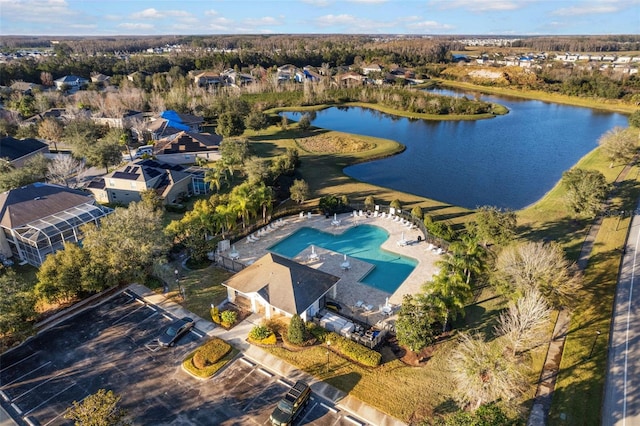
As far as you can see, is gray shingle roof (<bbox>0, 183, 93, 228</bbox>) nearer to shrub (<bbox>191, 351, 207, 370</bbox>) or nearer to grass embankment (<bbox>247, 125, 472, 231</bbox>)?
shrub (<bbox>191, 351, 207, 370</bbox>)

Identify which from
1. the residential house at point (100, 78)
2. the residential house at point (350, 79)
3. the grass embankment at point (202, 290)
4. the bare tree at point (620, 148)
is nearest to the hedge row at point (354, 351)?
the grass embankment at point (202, 290)

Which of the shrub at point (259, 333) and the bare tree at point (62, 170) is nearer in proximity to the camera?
the shrub at point (259, 333)

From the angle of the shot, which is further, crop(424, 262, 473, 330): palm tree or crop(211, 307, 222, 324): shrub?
crop(211, 307, 222, 324): shrub

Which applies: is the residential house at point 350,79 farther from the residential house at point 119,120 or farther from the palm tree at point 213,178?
the palm tree at point 213,178

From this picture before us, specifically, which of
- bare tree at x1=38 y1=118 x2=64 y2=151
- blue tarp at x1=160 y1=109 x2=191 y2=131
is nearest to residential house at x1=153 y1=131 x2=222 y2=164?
blue tarp at x1=160 y1=109 x2=191 y2=131

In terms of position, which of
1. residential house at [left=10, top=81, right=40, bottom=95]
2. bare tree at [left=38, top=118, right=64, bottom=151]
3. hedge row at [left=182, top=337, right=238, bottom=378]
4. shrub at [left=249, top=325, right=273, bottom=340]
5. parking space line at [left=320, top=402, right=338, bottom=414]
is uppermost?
residential house at [left=10, top=81, right=40, bottom=95]

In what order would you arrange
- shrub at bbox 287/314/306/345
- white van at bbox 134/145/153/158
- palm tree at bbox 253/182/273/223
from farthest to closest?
1. white van at bbox 134/145/153/158
2. palm tree at bbox 253/182/273/223
3. shrub at bbox 287/314/306/345

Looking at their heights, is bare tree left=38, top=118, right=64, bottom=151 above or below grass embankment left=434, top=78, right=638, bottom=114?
below

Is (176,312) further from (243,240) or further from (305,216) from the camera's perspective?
(305,216)
